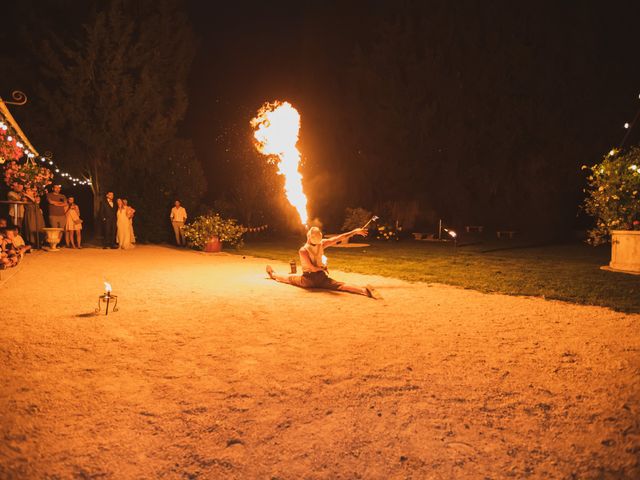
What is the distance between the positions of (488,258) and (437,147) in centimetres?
1441

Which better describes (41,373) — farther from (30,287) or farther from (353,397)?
(30,287)

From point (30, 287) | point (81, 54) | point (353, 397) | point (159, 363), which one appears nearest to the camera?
point (353, 397)

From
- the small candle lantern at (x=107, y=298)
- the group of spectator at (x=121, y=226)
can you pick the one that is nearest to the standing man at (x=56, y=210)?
the group of spectator at (x=121, y=226)

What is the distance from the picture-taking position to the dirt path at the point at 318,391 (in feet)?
9.76

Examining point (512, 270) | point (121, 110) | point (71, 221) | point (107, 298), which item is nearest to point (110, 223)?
point (71, 221)

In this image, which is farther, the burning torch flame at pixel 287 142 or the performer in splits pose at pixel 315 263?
the burning torch flame at pixel 287 142

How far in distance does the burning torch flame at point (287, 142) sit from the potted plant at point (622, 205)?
7167 mm

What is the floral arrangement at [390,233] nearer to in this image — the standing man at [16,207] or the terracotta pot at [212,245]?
the terracotta pot at [212,245]

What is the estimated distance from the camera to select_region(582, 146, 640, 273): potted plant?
37.7 ft

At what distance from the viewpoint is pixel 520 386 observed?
4.15 meters

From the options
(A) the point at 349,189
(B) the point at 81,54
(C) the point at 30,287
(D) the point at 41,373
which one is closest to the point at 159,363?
(D) the point at 41,373

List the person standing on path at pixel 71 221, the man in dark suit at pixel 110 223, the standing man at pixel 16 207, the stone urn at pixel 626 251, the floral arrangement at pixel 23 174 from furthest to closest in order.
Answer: the man in dark suit at pixel 110 223, the person standing on path at pixel 71 221, the standing man at pixel 16 207, the floral arrangement at pixel 23 174, the stone urn at pixel 626 251

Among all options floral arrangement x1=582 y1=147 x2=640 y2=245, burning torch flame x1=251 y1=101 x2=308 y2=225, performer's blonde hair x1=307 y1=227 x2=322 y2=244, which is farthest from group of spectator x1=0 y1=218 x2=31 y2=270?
floral arrangement x1=582 y1=147 x2=640 y2=245

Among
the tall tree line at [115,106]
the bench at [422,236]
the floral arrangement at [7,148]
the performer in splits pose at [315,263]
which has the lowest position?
the performer in splits pose at [315,263]
